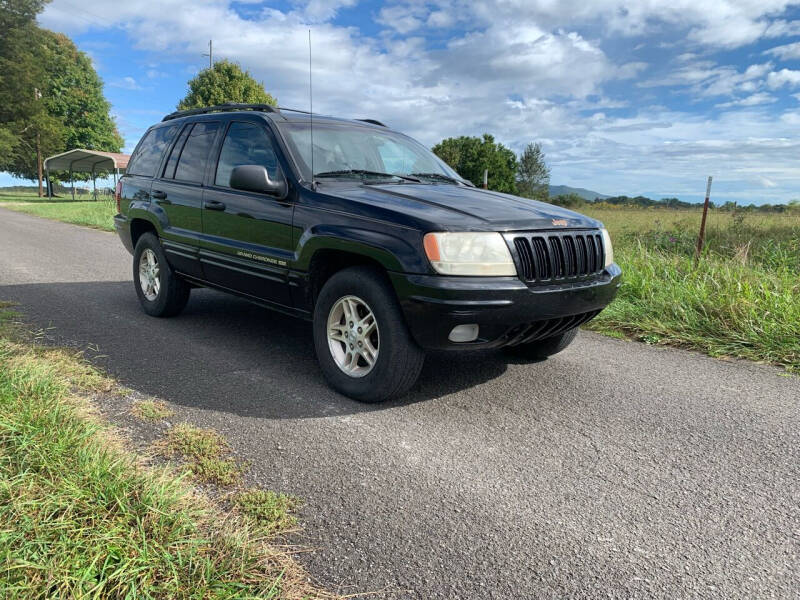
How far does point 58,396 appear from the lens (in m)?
3.22

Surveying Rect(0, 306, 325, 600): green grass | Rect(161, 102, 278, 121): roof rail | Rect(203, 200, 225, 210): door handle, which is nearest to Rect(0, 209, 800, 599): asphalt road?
Rect(0, 306, 325, 600): green grass

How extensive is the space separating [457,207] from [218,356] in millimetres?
2261

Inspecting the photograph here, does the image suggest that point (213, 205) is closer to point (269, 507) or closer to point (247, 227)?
point (247, 227)

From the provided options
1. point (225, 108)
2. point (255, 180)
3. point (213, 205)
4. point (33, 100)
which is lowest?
point (213, 205)

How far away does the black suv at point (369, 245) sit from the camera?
11.0 feet

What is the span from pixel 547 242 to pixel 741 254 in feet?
14.4

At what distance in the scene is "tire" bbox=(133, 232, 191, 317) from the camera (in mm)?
5625

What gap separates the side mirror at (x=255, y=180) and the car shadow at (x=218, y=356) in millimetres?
1298

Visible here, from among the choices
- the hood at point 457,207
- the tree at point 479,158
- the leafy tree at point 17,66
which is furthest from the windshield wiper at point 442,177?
the tree at point 479,158

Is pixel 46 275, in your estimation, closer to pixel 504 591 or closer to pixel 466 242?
pixel 466 242

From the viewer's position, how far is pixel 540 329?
3.66 m

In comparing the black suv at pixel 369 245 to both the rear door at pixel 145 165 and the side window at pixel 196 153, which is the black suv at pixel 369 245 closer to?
the side window at pixel 196 153

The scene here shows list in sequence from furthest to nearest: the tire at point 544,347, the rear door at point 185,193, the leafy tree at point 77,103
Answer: the leafy tree at point 77,103 < the rear door at point 185,193 < the tire at point 544,347

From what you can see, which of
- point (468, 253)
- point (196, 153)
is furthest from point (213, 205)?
point (468, 253)
